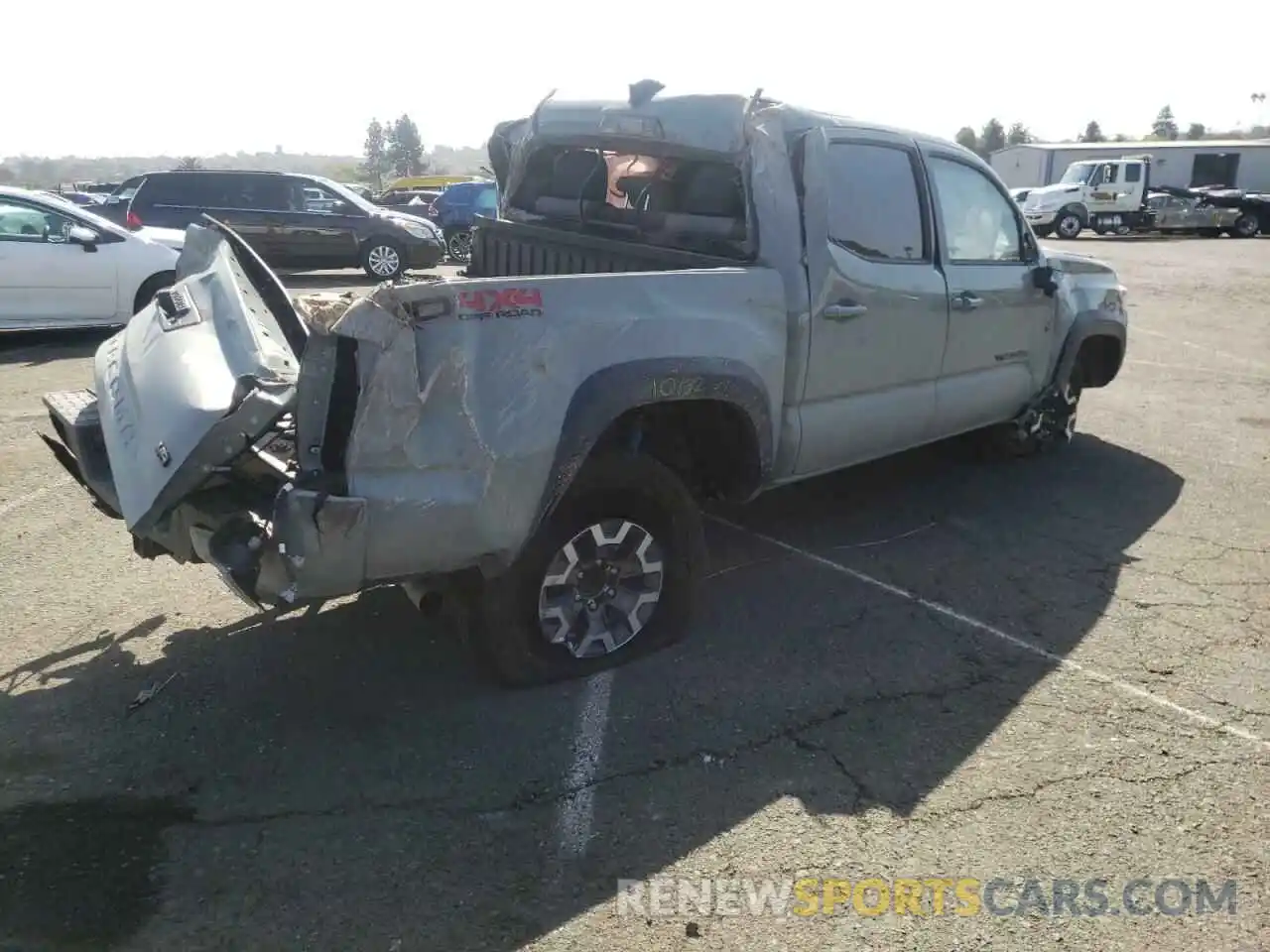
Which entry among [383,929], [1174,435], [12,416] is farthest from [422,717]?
[1174,435]

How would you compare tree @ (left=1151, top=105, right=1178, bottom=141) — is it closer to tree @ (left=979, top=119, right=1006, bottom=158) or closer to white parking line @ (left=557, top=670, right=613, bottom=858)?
tree @ (left=979, top=119, right=1006, bottom=158)

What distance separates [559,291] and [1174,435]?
599 cm

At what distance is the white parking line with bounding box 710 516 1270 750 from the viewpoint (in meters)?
3.64

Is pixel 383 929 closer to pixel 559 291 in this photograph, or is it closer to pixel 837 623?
pixel 559 291

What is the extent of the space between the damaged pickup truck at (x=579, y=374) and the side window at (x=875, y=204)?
0.02 meters

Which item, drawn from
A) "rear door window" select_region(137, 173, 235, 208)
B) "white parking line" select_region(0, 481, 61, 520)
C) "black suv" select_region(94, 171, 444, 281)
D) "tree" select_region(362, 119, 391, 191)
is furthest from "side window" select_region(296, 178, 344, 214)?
"tree" select_region(362, 119, 391, 191)

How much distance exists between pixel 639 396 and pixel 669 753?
1.22 metres

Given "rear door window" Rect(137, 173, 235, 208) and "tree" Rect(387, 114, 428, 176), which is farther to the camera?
"tree" Rect(387, 114, 428, 176)

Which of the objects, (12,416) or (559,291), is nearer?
(559,291)

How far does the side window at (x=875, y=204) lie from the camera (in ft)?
14.7

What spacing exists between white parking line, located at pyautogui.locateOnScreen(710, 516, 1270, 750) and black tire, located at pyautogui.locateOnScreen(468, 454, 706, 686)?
121cm

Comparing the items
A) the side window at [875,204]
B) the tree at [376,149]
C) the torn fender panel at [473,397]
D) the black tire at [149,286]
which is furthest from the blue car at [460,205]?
the tree at [376,149]

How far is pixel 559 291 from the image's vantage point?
10.8 feet

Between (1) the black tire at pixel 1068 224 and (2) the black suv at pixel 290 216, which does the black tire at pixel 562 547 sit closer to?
(2) the black suv at pixel 290 216
